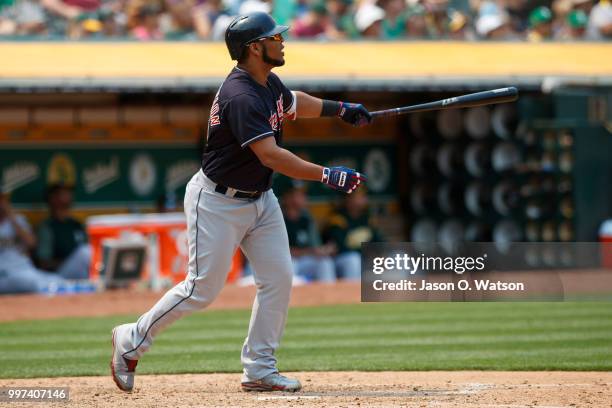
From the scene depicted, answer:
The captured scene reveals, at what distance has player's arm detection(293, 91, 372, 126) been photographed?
239 inches

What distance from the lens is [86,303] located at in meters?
11.1

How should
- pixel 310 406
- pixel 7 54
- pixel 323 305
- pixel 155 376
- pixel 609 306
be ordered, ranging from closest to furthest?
pixel 310 406
pixel 155 376
pixel 609 306
pixel 323 305
pixel 7 54

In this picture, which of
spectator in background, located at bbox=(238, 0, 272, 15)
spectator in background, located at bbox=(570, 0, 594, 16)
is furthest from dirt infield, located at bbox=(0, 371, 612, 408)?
→ spectator in background, located at bbox=(570, 0, 594, 16)

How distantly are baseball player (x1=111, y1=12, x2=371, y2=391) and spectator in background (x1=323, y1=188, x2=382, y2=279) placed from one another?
24.1 feet

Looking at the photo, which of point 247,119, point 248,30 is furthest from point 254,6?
point 247,119

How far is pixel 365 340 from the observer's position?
8320 millimetres

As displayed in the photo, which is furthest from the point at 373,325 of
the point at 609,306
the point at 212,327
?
the point at 609,306

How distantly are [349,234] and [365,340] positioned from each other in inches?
198

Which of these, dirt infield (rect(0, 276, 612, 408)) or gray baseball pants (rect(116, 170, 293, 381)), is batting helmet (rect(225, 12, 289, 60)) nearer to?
gray baseball pants (rect(116, 170, 293, 381))

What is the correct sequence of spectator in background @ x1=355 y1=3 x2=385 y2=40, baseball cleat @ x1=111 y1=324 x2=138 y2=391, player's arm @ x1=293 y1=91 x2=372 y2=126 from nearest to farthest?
baseball cleat @ x1=111 y1=324 x2=138 y2=391 < player's arm @ x1=293 y1=91 x2=372 y2=126 < spectator in background @ x1=355 y1=3 x2=385 y2=40

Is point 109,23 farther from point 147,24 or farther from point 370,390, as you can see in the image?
point 370,390

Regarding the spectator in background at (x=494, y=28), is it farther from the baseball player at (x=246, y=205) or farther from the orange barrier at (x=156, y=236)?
the baseball player at (x=246, y=205)

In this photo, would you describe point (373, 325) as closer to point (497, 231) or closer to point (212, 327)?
point (212, 327)

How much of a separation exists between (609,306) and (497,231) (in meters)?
3.38
